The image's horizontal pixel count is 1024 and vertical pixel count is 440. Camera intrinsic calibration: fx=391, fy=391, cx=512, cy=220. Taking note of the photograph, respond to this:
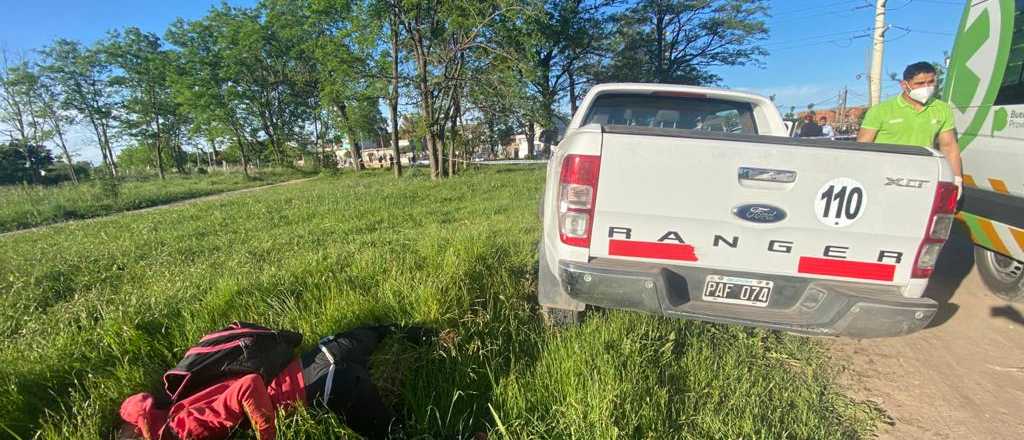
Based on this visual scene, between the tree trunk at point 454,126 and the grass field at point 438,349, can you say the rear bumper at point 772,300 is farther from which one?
the tree trunk at point 454,126

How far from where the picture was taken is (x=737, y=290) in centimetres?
214

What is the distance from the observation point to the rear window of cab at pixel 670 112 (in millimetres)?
3584

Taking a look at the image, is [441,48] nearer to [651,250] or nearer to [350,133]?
[350,133]

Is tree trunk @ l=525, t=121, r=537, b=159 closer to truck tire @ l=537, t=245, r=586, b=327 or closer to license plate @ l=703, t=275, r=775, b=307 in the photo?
truck tire @ l=537, t=245, r=586, b=327

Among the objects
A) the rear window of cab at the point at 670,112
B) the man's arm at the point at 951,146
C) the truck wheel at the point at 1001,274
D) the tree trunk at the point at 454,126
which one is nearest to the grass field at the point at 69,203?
the tree trunk at the point at 454,126

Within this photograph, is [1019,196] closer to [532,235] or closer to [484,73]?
[532,235]

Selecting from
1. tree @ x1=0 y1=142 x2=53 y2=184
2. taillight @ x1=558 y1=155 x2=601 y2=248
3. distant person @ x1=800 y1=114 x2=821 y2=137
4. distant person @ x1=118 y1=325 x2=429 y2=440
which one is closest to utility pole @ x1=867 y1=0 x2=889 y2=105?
distant person @ x1=800 y1=114 x2=821 y2=137

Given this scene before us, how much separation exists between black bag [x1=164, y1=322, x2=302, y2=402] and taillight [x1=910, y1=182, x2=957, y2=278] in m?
3.16

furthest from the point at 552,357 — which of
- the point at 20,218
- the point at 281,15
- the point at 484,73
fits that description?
the point at 281,15

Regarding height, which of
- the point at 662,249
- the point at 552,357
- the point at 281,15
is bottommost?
the point at 552,357

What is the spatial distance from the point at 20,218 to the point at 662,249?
15.0m

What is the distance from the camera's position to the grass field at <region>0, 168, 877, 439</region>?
1.84 meters

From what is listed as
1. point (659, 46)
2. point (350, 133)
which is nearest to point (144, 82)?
point (350, 133)

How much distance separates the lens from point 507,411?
1.94 metres
